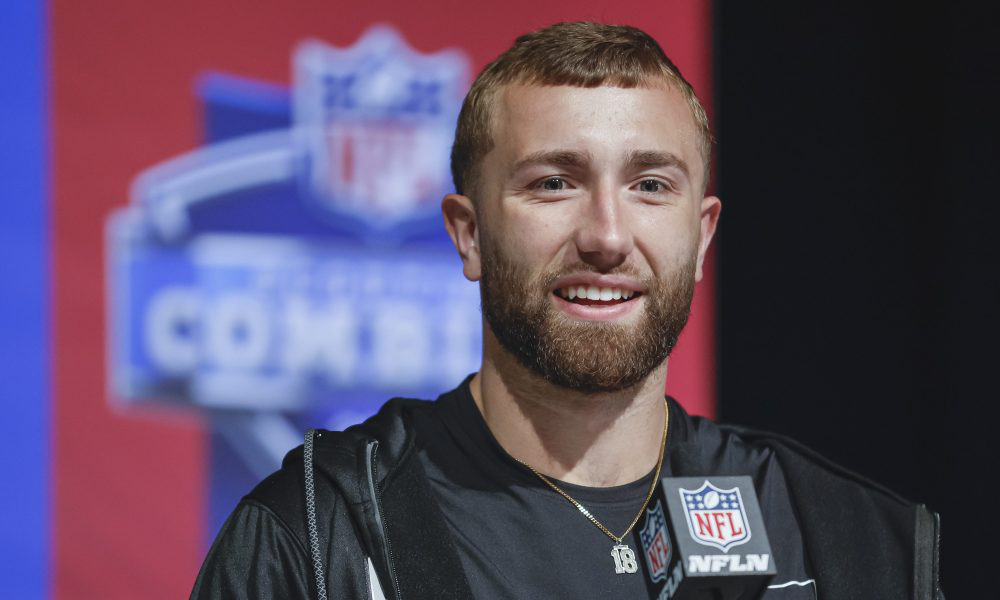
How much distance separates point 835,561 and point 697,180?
55 cm

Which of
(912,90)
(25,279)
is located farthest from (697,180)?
(912,90)

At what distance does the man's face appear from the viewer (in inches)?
54.5

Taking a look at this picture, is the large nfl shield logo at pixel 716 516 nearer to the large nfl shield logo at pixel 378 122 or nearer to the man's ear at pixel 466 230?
the man's ear at pixel 466 230

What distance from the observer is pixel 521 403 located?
1.47m

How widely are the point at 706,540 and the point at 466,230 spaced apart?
0.57m

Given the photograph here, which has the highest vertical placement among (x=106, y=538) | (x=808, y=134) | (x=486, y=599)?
(x=808, y=134)

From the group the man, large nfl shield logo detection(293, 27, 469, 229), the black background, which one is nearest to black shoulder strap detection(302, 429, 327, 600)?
the man

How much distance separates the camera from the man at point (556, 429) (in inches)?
52.6

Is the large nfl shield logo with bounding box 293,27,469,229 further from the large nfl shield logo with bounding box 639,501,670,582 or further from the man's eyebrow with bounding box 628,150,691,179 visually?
the large nfl shield logo with bounding box 639,501,670,582

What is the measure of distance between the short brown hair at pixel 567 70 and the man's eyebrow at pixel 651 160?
0.10 m

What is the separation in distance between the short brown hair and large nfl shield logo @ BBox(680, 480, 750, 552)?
51 centimetres

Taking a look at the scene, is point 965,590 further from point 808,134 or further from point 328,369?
point 328,369

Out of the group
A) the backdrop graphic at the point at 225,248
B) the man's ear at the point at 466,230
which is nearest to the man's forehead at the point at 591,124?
the man's ear at the point at 466,230

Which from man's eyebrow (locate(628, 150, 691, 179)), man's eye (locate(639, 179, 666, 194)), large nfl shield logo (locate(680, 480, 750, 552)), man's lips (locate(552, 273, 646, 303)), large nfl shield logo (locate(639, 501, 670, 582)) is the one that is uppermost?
man's eyebrow (locate(628, 150, 691, 179))
